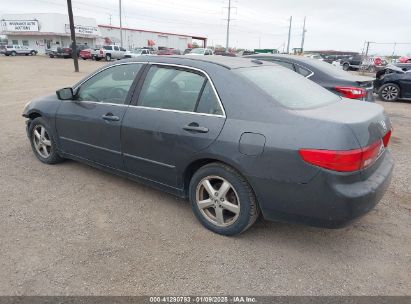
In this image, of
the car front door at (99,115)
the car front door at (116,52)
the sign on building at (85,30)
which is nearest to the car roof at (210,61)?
the car front door at (99,115)

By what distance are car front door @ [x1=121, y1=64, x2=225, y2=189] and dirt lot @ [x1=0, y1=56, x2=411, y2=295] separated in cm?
51

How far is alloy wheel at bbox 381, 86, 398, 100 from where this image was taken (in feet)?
39.0

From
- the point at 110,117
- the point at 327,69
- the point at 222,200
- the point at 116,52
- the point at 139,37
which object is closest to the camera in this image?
the point at 222,200

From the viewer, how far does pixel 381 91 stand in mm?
12156

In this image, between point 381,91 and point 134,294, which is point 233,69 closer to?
point 134,294

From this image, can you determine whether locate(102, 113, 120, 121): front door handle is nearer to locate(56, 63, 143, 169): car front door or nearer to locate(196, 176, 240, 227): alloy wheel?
locate(56, 63, 143, 169): car front door

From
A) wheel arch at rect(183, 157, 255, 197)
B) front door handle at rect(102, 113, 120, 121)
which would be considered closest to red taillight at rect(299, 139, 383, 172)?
wheel arch at rect(183, 157, 255, 197)

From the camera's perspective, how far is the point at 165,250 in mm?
2996

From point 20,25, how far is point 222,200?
63.0 m

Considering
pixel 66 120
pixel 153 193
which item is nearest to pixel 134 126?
pixel 153 193

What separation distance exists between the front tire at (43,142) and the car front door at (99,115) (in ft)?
1.09

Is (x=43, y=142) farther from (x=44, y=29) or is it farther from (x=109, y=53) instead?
(x=44, y=29)

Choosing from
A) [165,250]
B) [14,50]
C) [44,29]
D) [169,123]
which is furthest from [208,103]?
[44,29]

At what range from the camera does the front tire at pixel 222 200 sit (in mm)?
2947
